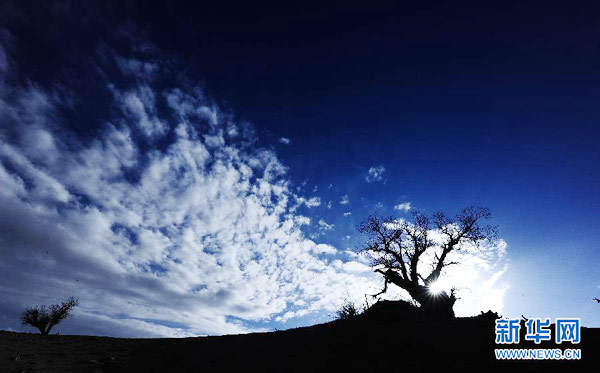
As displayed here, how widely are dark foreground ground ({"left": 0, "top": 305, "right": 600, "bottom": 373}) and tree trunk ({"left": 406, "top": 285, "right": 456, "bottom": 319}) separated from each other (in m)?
6.20

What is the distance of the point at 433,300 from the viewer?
64.0 feet

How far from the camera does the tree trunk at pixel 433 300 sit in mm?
18484

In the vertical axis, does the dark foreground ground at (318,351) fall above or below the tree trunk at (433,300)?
below

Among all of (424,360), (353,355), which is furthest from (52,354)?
(424,360)

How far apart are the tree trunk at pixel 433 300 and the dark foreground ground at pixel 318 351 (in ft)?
20.4

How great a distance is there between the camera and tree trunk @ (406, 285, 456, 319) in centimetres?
1848

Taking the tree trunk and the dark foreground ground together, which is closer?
the dark foreground ground

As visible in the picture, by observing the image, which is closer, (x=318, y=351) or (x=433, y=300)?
(x=318, y=351)

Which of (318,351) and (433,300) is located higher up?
(433,300)

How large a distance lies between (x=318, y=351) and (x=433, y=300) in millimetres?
12544

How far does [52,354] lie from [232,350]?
7915 millimetres

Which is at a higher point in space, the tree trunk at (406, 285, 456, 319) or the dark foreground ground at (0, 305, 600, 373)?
the tree trunk at (406, 285, 456, 319)

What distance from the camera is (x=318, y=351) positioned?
35.0 feet

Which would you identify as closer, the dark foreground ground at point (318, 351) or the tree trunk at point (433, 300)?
the dark foreground ground at point (318, 351)
